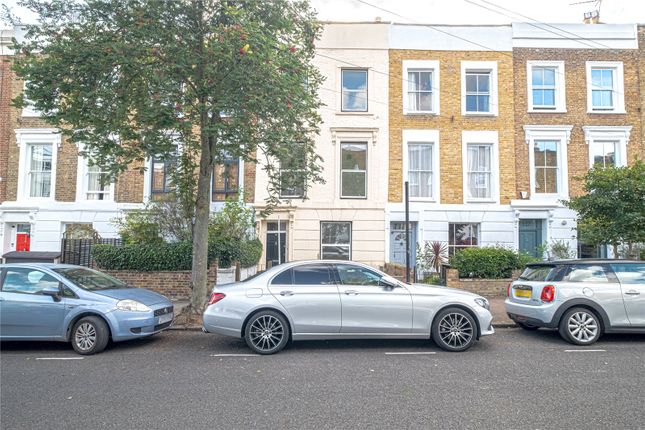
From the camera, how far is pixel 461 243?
15.5m

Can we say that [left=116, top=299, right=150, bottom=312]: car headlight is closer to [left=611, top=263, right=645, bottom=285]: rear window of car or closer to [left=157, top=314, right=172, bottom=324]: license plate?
[left=157, top=314, right=172, bottom=324]: license plate

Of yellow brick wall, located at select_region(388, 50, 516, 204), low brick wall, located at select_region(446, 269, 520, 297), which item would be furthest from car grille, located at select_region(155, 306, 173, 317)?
yellow brick wall, located at select_region(388, 50, 516, 204)

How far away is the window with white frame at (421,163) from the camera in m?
15.7

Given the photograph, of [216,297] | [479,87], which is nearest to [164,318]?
[216,297]

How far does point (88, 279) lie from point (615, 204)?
504 inches

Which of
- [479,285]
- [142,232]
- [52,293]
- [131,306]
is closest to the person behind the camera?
[52,293]

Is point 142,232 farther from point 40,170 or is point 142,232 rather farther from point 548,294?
point 548,294

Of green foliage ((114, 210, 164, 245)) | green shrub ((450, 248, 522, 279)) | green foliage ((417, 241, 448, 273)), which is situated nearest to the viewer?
green shrub ((450, 248, 522, 279))

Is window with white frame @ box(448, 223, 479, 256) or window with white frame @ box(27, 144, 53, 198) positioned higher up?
window with white frame @ box(27, 144, 53, 198)

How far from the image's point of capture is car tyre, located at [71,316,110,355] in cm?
637

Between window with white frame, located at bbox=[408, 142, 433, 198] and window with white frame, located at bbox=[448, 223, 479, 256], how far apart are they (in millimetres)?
1625

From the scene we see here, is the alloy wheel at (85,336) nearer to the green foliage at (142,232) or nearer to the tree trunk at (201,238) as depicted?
the tree trunk at (201,238)

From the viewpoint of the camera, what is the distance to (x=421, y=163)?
52.2 ft

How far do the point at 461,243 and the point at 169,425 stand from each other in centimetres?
1370
